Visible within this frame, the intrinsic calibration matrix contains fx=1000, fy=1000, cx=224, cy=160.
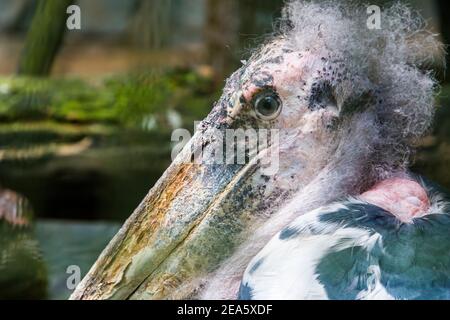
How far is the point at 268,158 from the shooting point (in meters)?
2.47

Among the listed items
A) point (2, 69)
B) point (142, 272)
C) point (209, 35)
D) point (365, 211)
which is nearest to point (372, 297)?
point (365, 211)

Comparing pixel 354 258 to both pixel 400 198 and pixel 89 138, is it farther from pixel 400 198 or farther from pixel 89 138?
pixel 89 138

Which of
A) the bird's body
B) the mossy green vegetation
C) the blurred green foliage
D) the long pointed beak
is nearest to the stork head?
the long pointed beak

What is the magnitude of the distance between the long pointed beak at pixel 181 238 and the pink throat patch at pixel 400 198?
0.30 meters

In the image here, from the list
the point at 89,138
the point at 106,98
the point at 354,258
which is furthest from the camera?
the point at 106,98

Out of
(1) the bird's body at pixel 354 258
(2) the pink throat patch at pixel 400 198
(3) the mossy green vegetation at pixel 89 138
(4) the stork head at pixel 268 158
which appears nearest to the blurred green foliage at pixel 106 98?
(3) the mossy green vegetation at pixel 89 138

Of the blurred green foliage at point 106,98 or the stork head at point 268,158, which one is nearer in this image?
the stork head at point 268,158

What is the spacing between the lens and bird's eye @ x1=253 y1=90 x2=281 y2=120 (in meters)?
2.49

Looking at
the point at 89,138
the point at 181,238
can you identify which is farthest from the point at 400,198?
the point at 89,138

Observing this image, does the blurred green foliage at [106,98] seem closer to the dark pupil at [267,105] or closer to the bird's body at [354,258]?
the dark pupil at [267,105]

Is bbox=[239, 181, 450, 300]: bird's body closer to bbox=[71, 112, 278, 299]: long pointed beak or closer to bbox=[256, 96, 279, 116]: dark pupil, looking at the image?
bbox=[71, 112, 278, 299]: long pointed beak

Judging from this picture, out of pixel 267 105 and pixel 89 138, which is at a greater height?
pixel 267 105

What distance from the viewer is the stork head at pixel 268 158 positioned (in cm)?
243

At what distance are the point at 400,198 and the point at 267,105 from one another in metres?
0.40
